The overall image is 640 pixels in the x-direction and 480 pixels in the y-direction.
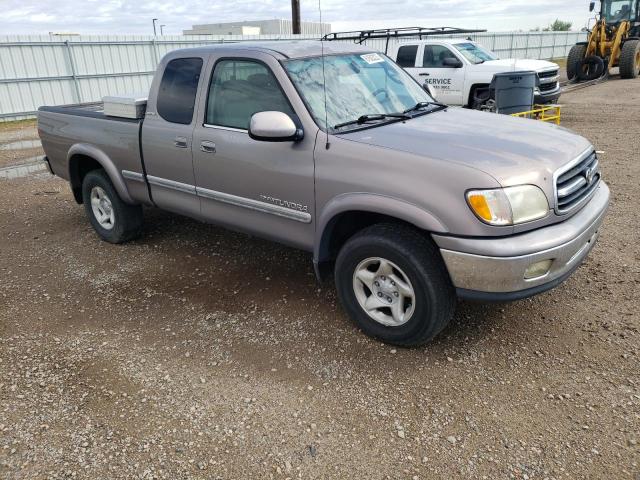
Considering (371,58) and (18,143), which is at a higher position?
(371,58)

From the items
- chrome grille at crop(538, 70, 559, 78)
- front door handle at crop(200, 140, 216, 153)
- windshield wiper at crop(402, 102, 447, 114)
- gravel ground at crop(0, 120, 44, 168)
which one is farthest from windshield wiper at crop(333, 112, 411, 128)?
chrome grille at crop(538, 70, 559, 78)

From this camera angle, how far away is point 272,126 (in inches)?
131

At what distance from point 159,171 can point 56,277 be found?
54.4 inches

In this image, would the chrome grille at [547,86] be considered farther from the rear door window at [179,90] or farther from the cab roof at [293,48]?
the rear door window at [179,90]

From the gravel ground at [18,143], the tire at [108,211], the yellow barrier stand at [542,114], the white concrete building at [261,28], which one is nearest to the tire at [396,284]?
the tire at [108,211]

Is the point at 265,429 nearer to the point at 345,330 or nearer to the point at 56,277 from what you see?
the point at 345,330

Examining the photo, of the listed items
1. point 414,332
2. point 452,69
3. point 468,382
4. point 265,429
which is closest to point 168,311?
point 265,429

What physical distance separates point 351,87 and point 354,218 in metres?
1.01

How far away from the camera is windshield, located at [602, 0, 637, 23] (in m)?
19.2

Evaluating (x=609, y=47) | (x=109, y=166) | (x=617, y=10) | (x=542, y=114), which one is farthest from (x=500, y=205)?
(x=617, y=10)

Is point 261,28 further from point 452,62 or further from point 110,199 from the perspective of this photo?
point 110,199

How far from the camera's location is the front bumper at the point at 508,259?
281 centimetres

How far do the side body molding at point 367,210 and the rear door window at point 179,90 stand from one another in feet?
5.21

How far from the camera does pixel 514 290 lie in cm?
291
